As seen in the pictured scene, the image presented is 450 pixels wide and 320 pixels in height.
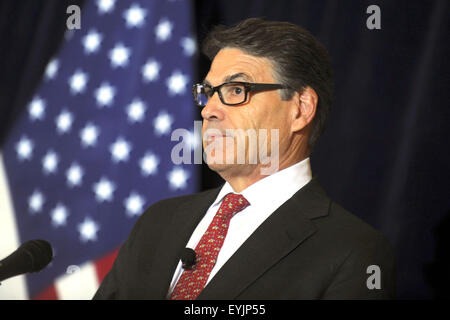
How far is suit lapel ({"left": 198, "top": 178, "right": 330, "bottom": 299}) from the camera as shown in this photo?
1377mm

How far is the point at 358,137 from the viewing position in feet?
6.86

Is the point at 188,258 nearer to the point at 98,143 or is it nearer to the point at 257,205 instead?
the point at 257,205

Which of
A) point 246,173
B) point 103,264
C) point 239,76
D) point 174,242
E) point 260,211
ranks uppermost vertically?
point 239,76

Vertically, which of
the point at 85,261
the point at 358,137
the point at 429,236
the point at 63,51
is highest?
the point at 63,51

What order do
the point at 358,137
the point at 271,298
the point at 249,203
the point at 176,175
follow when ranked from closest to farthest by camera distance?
1. the point at 271,298
2. the point at 249,203
3. the point at 358,137
4. the point at 176,175

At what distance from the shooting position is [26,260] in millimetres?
1430

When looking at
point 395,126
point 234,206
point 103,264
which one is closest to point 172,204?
point 234,206

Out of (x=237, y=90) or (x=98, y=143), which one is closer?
(x=237, y=90)

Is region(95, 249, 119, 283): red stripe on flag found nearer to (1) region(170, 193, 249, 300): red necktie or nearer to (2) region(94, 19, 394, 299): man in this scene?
(2) region(94, 19, 394, 299): man

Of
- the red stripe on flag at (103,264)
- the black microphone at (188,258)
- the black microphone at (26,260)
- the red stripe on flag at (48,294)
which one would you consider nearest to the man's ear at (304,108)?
the black microphone at (188,258)

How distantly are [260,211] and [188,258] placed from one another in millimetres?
277

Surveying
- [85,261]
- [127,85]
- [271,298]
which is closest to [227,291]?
[271,298]

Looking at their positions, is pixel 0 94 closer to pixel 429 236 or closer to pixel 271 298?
pixel 271 298

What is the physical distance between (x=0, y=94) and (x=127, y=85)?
2.61 feet
